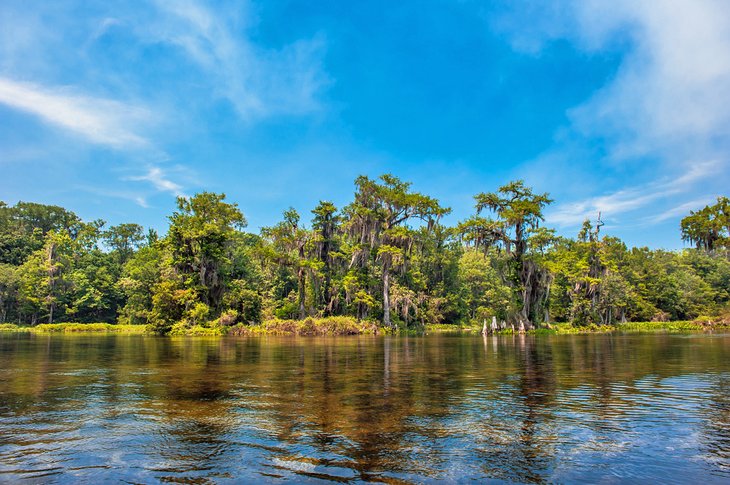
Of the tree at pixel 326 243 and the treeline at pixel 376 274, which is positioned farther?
the tree at pixel 326 243

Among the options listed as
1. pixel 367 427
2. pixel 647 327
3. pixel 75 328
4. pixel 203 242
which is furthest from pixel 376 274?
pixel 367 427

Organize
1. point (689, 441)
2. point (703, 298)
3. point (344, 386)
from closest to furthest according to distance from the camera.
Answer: point (689, 441), point (344, 386), point (703, 298)

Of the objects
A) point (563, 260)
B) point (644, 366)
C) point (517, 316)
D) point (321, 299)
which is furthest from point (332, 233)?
point (644, 366)

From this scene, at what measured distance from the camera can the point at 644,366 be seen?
14.9 metres

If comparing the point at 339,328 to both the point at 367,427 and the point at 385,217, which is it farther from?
the point at 367,427

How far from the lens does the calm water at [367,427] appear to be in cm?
498

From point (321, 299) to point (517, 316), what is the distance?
2187 centimetres

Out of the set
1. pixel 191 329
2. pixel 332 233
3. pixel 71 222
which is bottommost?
pixel 191 329

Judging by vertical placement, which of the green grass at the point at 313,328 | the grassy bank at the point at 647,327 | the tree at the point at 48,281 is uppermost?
the tree at the point at 48,281

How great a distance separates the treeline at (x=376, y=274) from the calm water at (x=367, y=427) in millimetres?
31609

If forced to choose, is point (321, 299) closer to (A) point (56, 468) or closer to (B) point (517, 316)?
(B) point (517, 316)

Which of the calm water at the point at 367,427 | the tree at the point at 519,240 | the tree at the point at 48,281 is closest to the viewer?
the calm water at the point at 367,427

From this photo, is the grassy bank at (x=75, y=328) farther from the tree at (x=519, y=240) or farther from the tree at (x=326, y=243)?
the tree at (x=519, y=240)

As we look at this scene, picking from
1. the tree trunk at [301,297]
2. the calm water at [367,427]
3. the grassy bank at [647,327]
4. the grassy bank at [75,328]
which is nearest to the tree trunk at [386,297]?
the tree trunk at [301,297]
